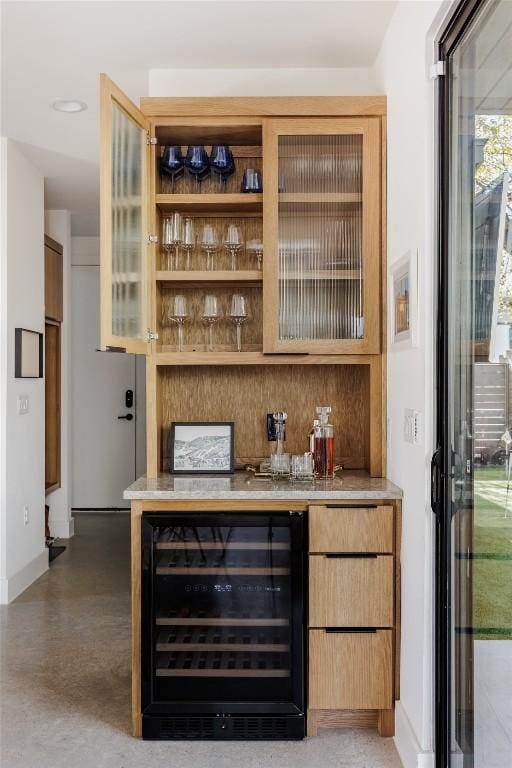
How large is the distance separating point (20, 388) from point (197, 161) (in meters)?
2.16

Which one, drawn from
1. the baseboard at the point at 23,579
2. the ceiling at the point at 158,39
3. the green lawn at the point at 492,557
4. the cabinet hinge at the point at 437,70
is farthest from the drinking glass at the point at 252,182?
the baseboard at the point at 23,579

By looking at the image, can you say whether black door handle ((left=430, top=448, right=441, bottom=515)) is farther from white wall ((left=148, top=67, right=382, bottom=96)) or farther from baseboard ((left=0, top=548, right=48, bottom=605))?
baseboard ((left=0, top=548, right=48, bottom=605))

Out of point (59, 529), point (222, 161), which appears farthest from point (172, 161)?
point (59, 529)

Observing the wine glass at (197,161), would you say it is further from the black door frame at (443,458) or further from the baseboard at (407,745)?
the baseboard at (407,745)

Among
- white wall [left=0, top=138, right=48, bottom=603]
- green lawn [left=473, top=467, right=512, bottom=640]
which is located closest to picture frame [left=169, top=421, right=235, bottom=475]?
green lawn [left=473, top=467, right=512, bottom=640]

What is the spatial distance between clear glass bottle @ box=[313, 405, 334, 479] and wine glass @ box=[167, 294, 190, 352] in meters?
0.72

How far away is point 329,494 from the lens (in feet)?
8.24

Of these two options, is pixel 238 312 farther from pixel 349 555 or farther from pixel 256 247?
pixel 349 555

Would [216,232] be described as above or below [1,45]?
below

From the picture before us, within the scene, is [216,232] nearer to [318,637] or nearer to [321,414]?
[321,414]

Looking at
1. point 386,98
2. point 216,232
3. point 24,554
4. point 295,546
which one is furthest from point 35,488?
point 386,98

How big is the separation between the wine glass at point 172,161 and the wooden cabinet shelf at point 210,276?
1.50ft

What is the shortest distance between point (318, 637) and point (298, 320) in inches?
49.8

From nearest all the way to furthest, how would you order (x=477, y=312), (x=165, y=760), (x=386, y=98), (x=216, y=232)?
(x=477, y=312), (x=165, y=760), (x=386, y=98), (x=216, y=232)
